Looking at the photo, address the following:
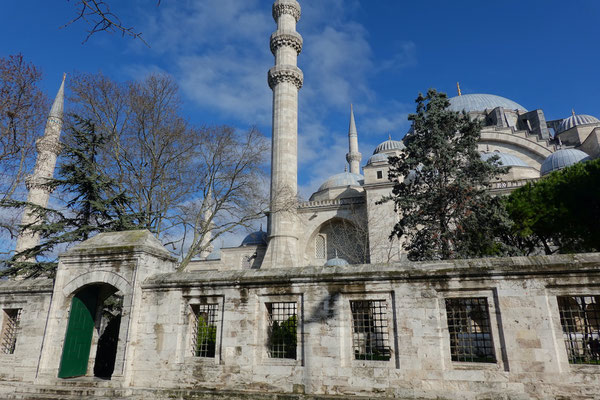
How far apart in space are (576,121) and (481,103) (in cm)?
850

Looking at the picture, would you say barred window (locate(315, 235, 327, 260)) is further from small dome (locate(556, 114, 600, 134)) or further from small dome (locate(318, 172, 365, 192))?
small dome (locate(556, 114, 600, 134))

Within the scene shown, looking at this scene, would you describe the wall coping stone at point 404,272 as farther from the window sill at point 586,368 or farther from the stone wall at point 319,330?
the window sill at point 586,368

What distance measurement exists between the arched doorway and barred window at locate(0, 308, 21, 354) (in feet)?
5.33

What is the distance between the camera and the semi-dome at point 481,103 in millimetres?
38156

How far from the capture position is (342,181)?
32469mm

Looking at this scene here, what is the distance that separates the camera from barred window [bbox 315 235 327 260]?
91.4 feet

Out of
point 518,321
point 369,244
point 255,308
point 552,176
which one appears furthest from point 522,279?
point 369,244

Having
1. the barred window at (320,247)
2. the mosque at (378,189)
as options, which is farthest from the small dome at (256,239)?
the barred window at (320,247)

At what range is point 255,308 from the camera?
6.54 m

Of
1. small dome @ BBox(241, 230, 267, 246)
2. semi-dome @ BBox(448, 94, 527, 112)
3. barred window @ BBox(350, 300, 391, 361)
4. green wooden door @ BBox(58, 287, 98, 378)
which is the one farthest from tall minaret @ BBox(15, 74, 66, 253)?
semi-dome @ BBox(448, 94, 527, 112)

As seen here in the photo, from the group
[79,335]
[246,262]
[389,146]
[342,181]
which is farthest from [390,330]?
[389,146]

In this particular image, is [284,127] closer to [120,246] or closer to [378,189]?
[378,189]

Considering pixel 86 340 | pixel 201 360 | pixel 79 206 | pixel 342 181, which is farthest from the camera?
pixel 342 181

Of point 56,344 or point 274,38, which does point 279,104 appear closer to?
point 274,38
